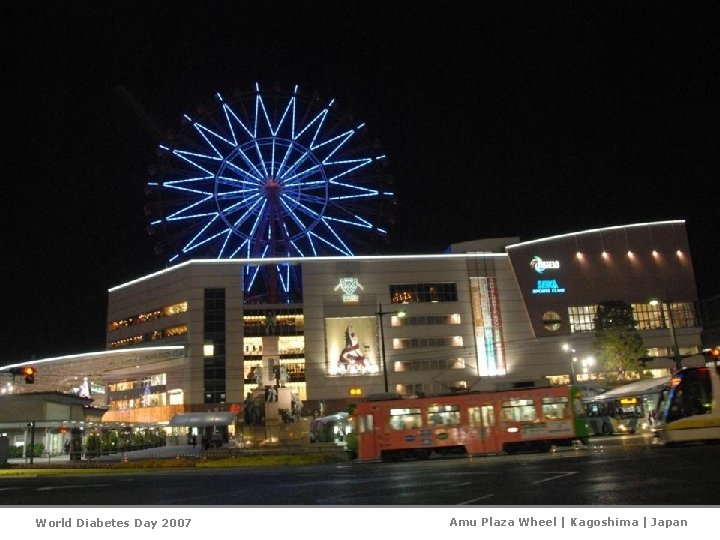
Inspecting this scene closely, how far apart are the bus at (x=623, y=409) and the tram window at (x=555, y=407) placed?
14.1m

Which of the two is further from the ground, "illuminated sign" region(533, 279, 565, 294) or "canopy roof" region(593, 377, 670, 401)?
"illuminated sign" region(533, 279, 565, 294)

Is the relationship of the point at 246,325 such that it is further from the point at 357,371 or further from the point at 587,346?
the point at 587,346

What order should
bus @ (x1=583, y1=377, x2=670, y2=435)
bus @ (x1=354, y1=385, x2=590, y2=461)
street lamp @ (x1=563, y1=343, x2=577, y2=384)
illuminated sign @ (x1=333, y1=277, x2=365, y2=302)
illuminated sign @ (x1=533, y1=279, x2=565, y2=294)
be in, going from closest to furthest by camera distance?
bus @ (x1=354, y1=385, x2=590, y2=461), bus @ (x1=583, y1=377, x2=670, y2=435), street lamp @ (x1=563, y1=343, x2=577, y2=384), illuminated sign @ (x1=333, y1=277, x2=365, y2=302), illuminated sign @ (x1=533, y1=279, x2=565, y2=294)

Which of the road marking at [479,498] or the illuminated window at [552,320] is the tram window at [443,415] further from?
the illuminated window at [552,320]

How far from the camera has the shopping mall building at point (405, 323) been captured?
74312 millimetres

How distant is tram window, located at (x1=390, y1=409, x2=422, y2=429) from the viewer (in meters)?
27.8

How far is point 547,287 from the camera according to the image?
77.6m

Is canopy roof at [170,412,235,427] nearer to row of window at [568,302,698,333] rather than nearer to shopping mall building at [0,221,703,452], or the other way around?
shopping mall building at [0,221,703,452]

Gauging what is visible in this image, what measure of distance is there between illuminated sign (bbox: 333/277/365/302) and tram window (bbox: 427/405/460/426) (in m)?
49.7

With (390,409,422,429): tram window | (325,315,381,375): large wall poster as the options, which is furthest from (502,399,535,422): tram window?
(325,315,381,375): large wall poster

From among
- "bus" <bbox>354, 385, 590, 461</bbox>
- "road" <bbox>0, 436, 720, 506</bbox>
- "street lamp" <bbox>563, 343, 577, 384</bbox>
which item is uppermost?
"street lamp" <bbox>563, 343, 577, 384</bbox>

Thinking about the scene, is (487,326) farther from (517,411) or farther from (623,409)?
(517,411)

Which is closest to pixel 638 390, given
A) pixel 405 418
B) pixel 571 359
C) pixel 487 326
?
pixel 405 418
